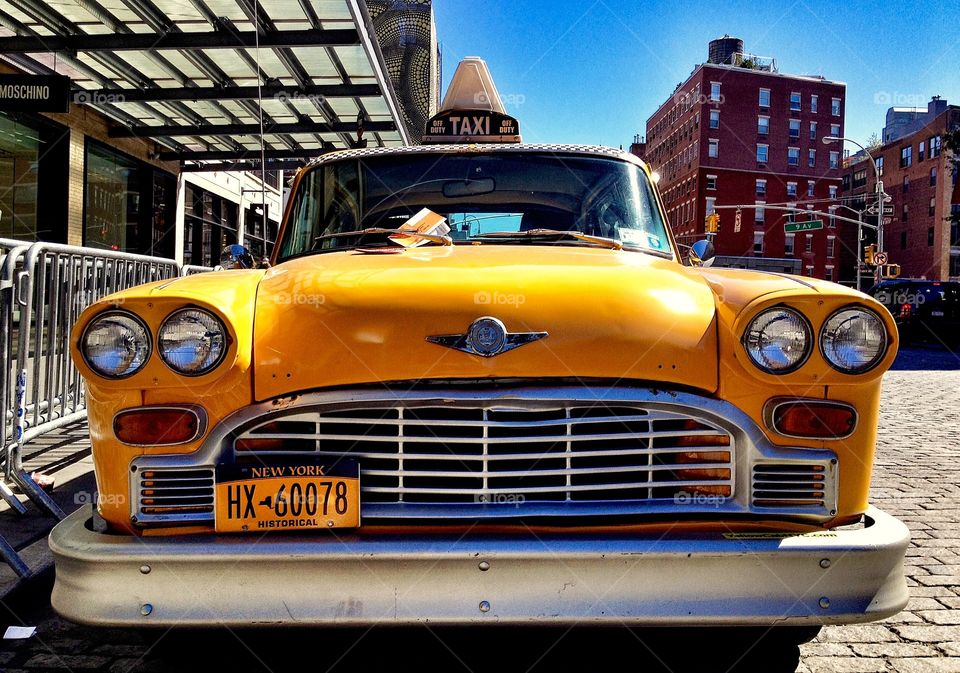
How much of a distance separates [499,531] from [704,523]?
1.80 ft

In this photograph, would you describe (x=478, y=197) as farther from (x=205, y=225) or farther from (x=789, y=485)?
(x=205, y=225)

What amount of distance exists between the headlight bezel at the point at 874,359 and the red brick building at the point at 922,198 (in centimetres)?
6008

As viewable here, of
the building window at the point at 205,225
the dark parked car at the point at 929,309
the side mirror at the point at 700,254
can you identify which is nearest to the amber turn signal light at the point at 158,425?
the side mirror at the point at 700,254

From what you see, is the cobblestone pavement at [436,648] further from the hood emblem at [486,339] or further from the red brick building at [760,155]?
the red brick building at [760,155]

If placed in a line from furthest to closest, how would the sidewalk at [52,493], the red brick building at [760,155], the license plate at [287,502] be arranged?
1. the red brick building at [760,155]
2. the sidewalk at [52,493]
3. the license plate at [287,502]

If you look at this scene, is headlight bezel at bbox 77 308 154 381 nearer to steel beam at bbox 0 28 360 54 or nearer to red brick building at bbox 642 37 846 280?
steel beam at bbox 0 28 360 54

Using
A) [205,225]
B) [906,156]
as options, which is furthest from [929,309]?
[906,156]

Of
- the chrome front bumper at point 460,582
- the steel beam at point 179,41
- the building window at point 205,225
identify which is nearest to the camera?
the chrome front bumper at point 460,582

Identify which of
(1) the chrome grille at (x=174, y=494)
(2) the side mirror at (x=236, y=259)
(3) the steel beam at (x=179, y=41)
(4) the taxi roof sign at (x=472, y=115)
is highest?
(3) the steel beam at (x=179, y=41)

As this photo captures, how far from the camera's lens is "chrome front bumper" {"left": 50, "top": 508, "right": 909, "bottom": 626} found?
80.2 inches

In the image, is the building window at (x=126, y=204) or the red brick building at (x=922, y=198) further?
the red brick building at (x=922, y=198)

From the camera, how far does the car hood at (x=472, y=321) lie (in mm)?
2234

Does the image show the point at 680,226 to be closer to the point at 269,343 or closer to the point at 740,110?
the point at 740,110

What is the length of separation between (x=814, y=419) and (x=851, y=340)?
24 centimetres
